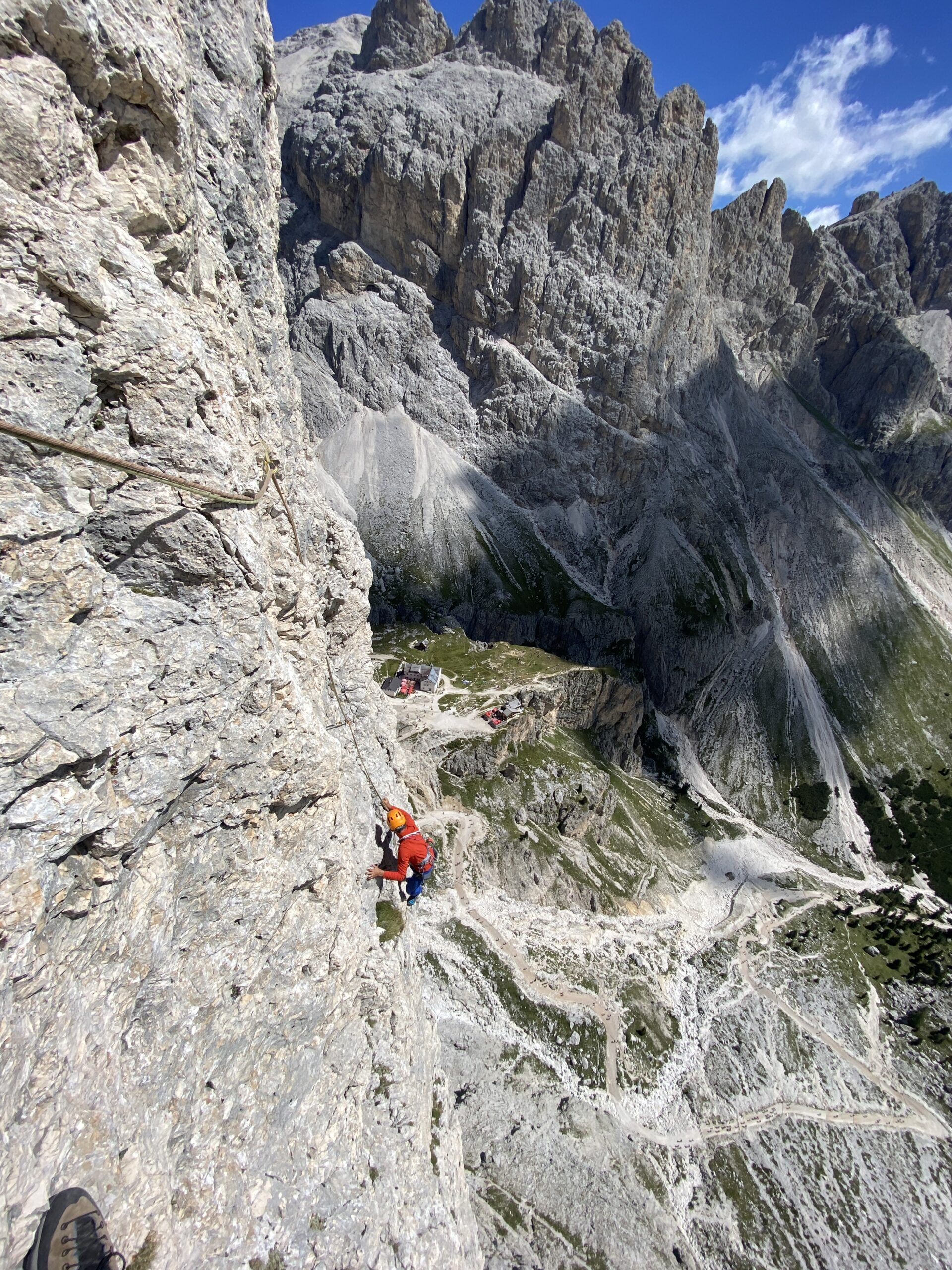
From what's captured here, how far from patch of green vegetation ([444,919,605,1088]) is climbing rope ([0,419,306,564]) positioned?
37.8 metres

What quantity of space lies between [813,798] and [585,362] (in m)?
86.7

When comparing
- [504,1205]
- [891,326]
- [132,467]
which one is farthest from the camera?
[891,326]

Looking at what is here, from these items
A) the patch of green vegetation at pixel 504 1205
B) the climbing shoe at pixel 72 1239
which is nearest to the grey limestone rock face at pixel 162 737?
the climbing shoe at pixel 72 1239

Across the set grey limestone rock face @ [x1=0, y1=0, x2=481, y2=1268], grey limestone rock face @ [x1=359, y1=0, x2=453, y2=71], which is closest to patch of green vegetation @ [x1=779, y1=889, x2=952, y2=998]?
grey limestone rock face @ [x1=0, y1=0, x2=481, y2=1268]

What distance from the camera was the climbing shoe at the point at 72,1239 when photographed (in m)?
6.46

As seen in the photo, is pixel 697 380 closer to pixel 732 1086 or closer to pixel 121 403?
pixel 732 1086

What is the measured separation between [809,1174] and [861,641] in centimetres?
8936

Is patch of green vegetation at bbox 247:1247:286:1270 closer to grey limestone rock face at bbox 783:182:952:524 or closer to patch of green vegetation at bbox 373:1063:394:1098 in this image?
patch of green vegetation at bbox 373:1063:394:1098

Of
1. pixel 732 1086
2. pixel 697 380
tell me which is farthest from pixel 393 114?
pixel 732 1086

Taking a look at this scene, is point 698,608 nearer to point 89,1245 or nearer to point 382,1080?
point 382,1080

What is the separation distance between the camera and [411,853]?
1608 cm

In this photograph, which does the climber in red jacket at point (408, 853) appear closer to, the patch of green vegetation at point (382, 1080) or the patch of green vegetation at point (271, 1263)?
the patch of green vegetation at point (382, 1080)

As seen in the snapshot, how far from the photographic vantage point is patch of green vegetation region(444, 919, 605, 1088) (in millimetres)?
36531

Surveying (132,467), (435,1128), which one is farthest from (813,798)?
(132,467)
